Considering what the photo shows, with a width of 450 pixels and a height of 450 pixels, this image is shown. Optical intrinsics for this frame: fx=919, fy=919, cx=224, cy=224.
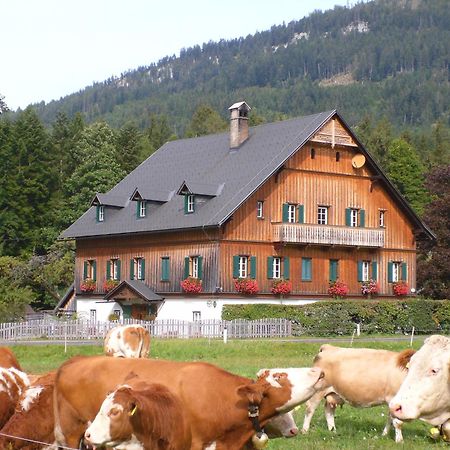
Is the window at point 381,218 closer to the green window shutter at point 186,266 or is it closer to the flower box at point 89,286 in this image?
the green window shutter at point 186,266

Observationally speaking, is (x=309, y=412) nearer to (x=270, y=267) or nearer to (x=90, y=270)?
→ (x=270, y=267)

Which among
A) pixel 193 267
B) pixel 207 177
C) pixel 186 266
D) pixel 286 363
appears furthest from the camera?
pixel 207 177

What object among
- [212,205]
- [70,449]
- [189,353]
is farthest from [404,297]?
[70,449]

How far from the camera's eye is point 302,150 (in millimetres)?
49406

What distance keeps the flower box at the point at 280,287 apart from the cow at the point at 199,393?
3723 cm

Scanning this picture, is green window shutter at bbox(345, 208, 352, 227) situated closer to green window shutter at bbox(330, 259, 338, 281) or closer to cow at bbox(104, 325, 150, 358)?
green window shutter at bbox(330, 259, 338, 281)

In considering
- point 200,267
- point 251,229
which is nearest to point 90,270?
point 200,267

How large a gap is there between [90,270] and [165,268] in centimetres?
796

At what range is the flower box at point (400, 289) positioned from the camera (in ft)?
172

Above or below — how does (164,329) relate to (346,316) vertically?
below

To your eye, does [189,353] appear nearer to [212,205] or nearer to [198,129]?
[212,205]

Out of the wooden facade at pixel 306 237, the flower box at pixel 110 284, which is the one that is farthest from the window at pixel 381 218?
the flower box at pixel 110 284

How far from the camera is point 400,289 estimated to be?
52.4 meters

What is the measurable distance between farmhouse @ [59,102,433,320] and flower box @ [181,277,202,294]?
59 millimetres
